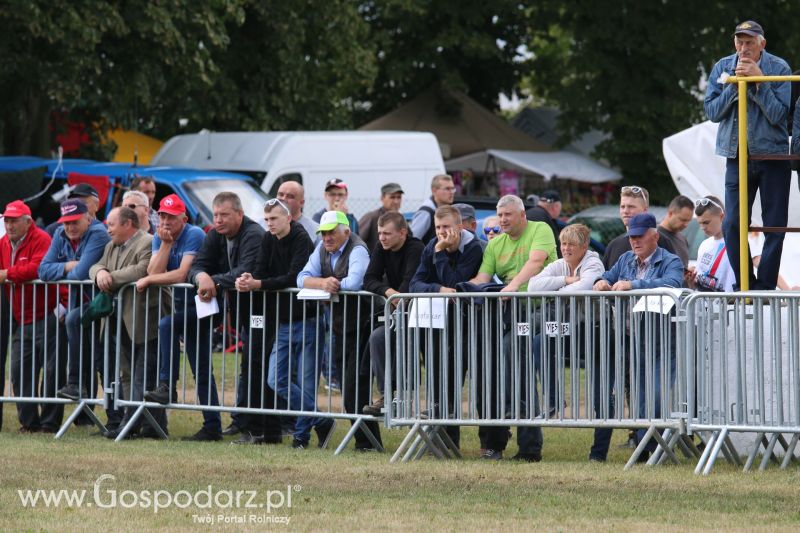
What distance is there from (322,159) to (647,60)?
12419 mm

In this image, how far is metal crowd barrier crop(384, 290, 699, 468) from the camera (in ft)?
32.2

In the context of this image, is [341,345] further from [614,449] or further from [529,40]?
[529,40]

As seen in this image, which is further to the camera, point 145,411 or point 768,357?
point 145,411

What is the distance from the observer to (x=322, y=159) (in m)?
22.1

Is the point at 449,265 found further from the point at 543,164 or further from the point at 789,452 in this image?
the point at 543,164

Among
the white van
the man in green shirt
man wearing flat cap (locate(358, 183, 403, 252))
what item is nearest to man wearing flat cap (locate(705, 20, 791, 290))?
the man in green shirt

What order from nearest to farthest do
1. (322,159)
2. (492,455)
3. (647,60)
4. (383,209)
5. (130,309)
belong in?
(492,455) < (130,309) < (383,209) < (322,159) < (647,60)

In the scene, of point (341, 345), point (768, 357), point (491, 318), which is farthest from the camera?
point (341, 345)

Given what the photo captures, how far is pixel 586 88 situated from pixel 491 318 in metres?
23.9

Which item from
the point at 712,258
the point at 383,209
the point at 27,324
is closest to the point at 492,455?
the point at 712,258

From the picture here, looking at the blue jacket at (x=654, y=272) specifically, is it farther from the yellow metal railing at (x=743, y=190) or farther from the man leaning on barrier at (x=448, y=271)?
the man leaning on barrier at (x=448, y=271)

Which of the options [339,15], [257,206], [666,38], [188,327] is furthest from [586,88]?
[188,327]

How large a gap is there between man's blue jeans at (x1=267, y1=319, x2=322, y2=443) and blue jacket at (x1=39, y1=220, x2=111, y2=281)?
1.92 m

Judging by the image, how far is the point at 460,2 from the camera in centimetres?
3416
